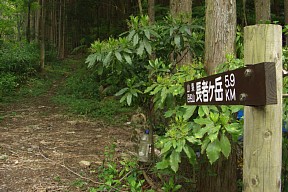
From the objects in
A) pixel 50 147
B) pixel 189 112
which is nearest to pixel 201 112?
pixel 189 112

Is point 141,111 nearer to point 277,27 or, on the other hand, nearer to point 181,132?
point 181,132

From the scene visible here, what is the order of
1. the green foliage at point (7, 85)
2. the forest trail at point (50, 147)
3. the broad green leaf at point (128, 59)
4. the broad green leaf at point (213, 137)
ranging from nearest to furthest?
the broad green leaf at point (213, 137), the broad green leaf at point (128, 59), the forest trail at point (50, 147), the green foliage at point (7, 85)

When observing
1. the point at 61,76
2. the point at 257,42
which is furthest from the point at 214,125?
the point at 61,76

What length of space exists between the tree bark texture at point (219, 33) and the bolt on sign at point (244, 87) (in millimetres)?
1334

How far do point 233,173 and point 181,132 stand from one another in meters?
1.22

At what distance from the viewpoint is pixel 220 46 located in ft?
10.8

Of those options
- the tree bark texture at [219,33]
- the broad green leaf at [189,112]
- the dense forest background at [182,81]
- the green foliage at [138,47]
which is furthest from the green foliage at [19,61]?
the broad green leaf at [189,112]

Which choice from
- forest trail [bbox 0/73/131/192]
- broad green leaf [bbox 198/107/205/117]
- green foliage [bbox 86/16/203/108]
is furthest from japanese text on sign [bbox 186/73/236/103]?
forest trail [bbox 0/73/131/192]

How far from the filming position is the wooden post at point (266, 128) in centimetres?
158

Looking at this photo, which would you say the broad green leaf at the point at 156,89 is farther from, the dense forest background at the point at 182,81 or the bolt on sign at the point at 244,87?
the bolt on sign at the point at 244,87

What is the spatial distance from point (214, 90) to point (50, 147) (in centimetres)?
460

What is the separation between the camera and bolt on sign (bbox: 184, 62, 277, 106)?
4.83 ft

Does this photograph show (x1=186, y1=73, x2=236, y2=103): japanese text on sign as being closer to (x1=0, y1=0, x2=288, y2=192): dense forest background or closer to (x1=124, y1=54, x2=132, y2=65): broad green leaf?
(x1=0, y1=0, x2=288, y2=192): dense forest background

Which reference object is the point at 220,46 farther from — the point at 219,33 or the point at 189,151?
the point at 189,151
